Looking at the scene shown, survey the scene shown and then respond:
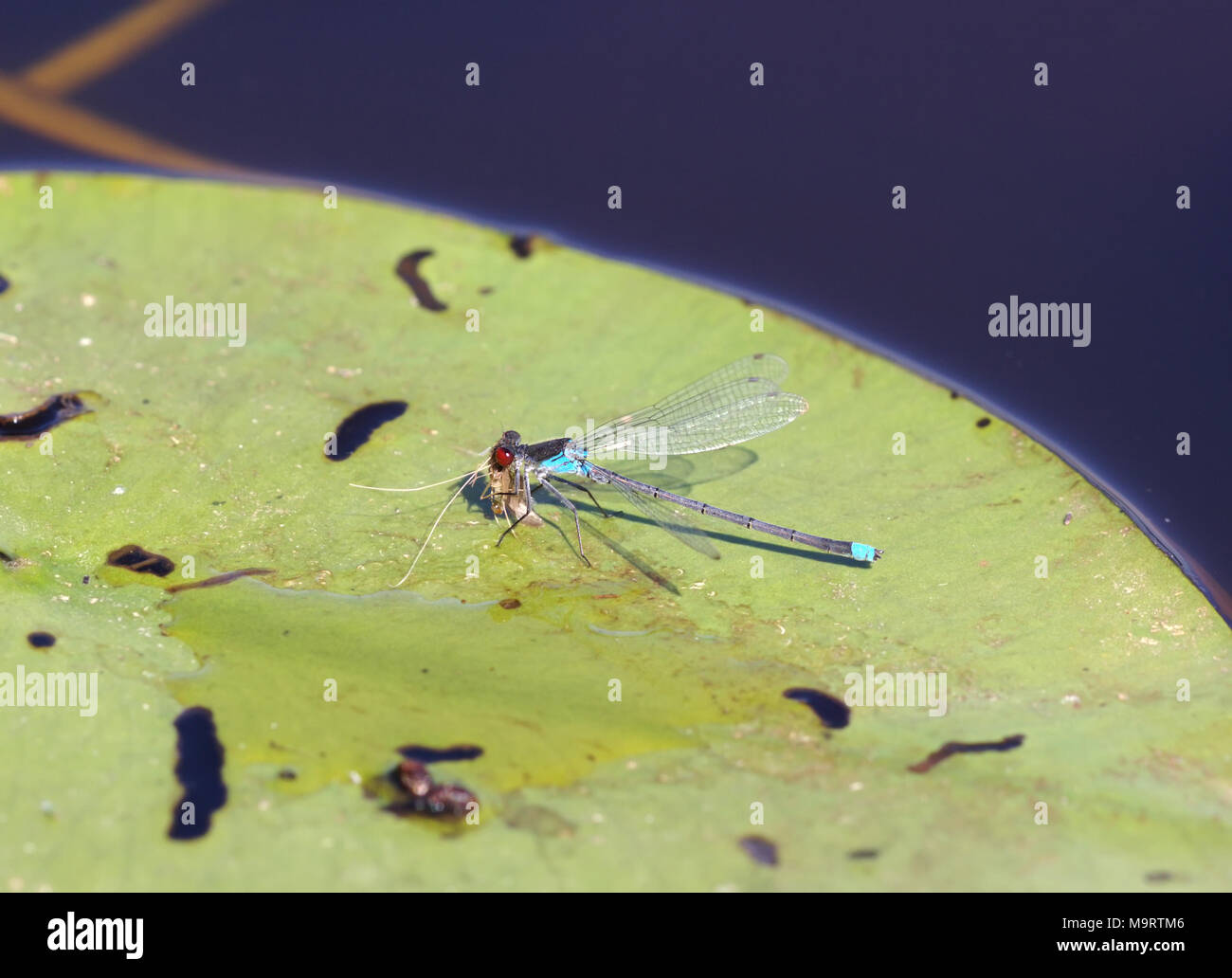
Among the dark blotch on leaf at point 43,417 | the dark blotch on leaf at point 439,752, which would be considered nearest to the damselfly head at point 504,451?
the dark blotch on leaf at point 439,752

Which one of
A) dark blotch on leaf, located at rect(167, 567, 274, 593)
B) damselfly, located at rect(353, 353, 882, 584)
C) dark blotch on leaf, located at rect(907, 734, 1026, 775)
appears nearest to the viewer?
dark blotch on leaf, located at rect(907, 734, 1026, 775)

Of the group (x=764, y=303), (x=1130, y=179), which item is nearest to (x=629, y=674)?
(x=764, y=303)

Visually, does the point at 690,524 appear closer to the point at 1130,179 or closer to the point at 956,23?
the point at 1130,179

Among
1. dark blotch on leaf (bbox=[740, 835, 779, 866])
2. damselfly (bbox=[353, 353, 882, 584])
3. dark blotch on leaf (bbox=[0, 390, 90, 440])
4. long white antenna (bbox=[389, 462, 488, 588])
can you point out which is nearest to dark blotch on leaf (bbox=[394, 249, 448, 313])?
damselfly (bbox=[353, 353, 882, 584])

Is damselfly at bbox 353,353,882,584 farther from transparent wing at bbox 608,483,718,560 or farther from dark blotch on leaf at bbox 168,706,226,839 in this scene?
dark blotch on leaf at bbox 168,706,226,839

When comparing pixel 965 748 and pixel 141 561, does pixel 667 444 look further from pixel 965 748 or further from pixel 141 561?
pixel 141 561

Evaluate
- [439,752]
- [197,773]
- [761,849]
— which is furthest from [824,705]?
[197,773]
